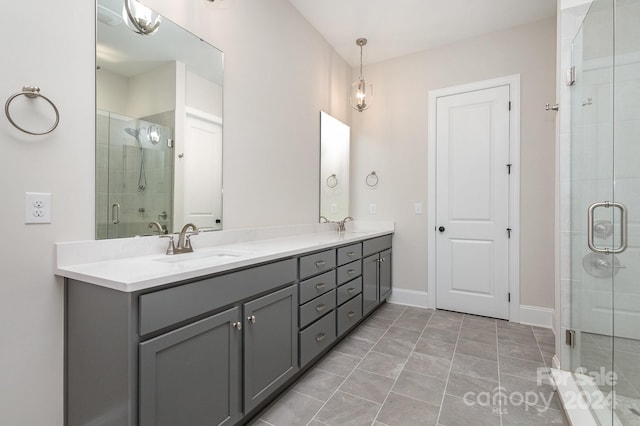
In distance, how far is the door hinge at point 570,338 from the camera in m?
1.84

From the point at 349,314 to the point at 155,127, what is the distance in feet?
6.34

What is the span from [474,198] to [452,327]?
131 centimetres

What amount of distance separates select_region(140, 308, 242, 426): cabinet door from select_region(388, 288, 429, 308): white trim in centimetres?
247

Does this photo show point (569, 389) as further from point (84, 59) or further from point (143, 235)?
point (84, 59)

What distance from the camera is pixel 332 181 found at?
339 centimetres

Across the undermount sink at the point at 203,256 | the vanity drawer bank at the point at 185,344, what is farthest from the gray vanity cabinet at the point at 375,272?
the undermount sink at the point at 203,256

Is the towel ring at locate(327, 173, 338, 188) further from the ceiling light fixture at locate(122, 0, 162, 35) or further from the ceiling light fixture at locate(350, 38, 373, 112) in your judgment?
the ceiling light fixture at locate(122, 0, 162, 35)

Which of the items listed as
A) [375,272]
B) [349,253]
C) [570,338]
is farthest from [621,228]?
[375,272]

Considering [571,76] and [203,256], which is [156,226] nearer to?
[203,256]

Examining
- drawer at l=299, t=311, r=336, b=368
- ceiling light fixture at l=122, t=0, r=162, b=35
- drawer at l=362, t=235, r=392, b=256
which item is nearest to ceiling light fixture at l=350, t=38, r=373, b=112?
drawer at l=362, t=235, r=392, b=256

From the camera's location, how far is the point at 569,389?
5.61 feet

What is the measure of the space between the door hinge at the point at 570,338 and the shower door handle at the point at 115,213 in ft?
8.73

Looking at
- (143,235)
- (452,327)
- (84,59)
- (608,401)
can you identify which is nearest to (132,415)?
(143,235)

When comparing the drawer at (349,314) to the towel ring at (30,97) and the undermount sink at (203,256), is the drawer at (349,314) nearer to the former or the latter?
the undermount sink at (203,256)
